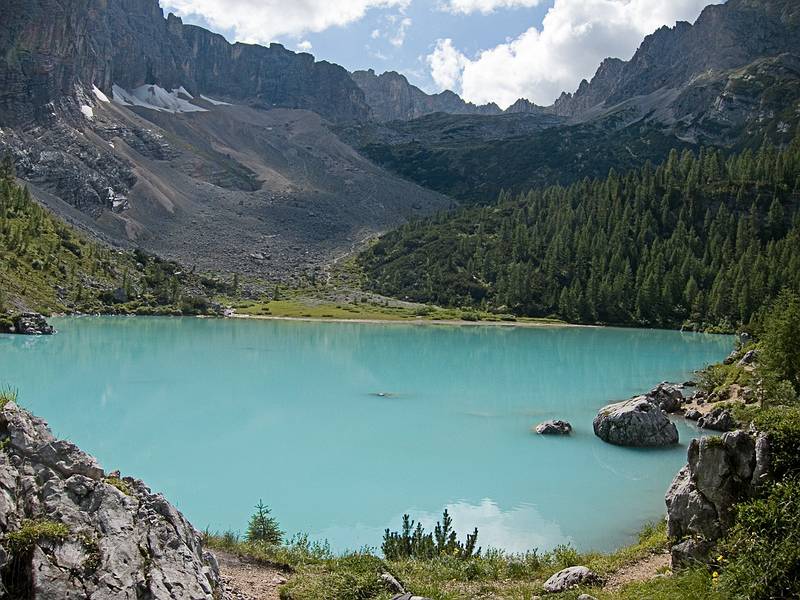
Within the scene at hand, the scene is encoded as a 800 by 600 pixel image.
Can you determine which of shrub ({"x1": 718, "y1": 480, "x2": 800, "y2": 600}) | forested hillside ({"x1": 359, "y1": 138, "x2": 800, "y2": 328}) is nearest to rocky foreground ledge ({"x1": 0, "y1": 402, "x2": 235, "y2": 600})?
shrub ({"x1": 718, "y1": 480, "x2": 800, "y2": 600})

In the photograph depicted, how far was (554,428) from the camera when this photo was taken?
30547 mm

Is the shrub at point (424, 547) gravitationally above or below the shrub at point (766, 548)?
below

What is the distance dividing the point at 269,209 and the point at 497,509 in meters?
169

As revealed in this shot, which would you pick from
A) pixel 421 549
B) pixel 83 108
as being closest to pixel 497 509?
pixel 421 549

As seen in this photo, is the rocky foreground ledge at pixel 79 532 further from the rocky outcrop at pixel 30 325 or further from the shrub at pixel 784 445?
the rocky outcrop at pixel 30 325

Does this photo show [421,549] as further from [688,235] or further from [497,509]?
[688,235]

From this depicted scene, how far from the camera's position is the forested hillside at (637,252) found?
103m

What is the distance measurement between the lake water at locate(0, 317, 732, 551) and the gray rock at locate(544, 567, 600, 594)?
6.17 metres

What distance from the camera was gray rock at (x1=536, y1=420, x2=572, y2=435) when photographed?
100ft

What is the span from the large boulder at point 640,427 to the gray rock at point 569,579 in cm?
1817

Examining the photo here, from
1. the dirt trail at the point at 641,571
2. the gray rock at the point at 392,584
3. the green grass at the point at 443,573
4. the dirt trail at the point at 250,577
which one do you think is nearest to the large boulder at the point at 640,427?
the green grass at the point at 443,573

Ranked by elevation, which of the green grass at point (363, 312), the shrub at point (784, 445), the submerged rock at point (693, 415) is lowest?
the submerged rock at point (693, 415)

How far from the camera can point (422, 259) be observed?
14325 cm

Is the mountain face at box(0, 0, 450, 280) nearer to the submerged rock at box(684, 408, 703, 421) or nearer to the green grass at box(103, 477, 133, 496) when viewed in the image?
the submerged rock at box(684, 408, 703, 421)
